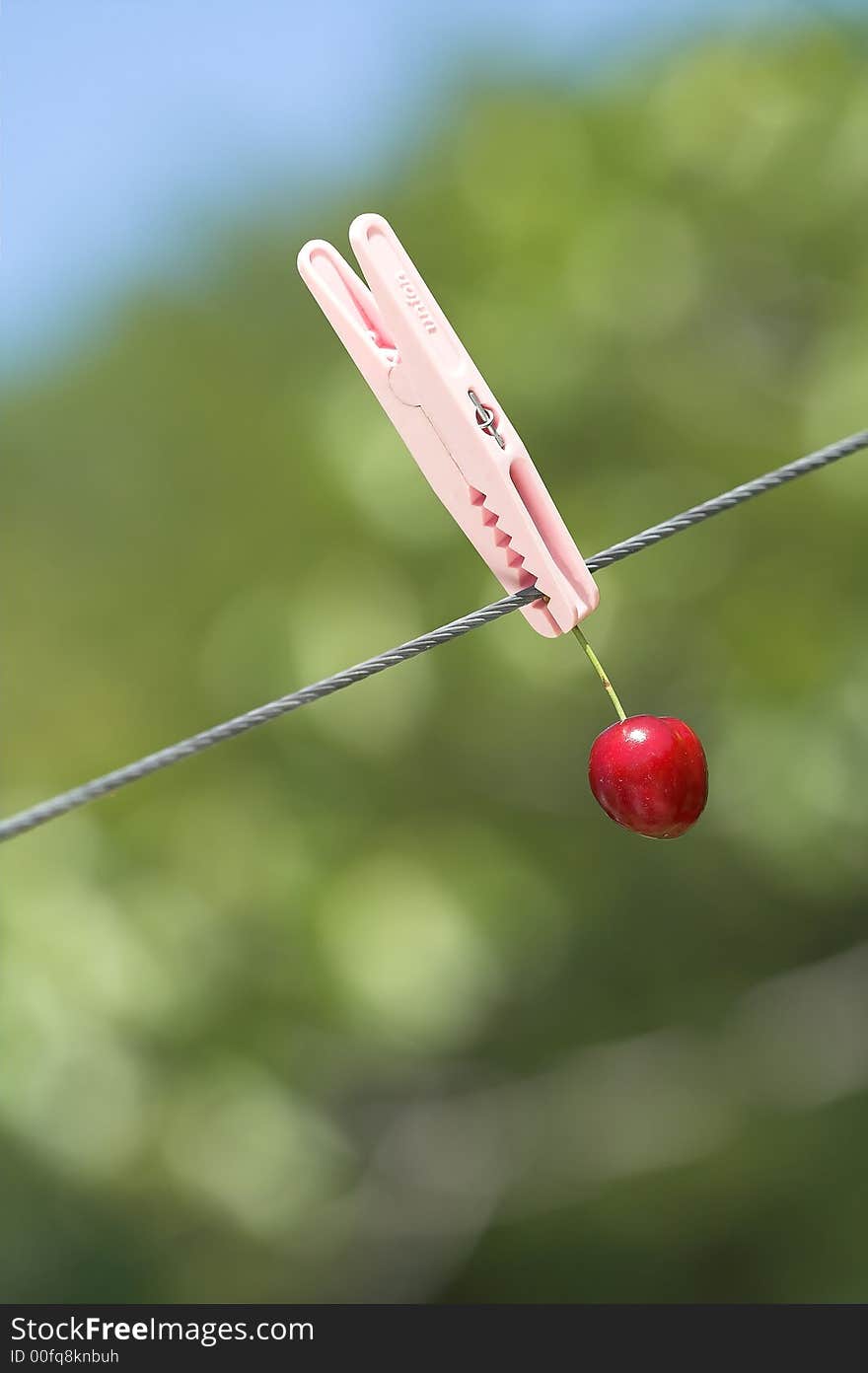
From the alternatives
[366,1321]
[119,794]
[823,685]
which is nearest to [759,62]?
[823,685]

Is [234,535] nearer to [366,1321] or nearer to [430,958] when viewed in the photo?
[430,958]

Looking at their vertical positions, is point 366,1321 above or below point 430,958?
below

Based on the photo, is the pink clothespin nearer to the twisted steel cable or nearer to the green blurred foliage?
the twisted steel cable

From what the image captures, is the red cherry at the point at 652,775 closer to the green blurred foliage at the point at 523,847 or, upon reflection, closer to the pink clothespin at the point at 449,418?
the pink clothespin at the point at 449,418

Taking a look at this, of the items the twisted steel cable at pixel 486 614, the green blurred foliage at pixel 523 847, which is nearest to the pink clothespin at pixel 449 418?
the twisted steel cable at pixel 486 614

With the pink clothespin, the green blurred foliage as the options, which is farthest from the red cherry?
the green blurred foliage

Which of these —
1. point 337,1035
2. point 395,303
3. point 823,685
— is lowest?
point 337,1035

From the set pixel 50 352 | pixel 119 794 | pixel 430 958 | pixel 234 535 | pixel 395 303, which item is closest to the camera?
pixel 395 303

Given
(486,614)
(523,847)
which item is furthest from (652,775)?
(523,847)
